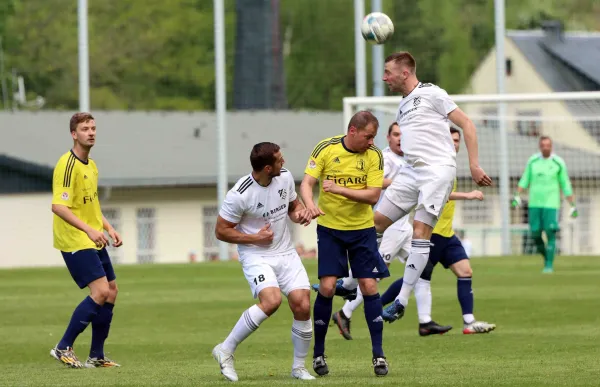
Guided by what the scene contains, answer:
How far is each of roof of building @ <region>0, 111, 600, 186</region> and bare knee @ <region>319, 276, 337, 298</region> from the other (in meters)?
34.6

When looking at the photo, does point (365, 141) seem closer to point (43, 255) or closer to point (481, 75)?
point (43, 255)

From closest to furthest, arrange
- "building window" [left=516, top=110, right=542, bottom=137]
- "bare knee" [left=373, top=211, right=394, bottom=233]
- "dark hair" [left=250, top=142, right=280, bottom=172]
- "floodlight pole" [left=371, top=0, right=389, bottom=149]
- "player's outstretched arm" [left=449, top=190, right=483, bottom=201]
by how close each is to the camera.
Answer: "dark hair" [left=250, top=142, right=280, bottom=172] < "bare knee" [left=373, top=211, right=394, bottom=233] < "player's outstretched arm" [left=449, top=190, right=483, bottom=201] < "floodlight pole" [left=371, top=0, right=389, bottom=149] < "building window" [left=516, top=110, right=542, bottom=137]

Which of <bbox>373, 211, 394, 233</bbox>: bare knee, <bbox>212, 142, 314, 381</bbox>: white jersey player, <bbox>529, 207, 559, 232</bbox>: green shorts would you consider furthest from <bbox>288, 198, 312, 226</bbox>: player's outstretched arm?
<bbox>529, 207, 559, 232</bbox>: green shorts

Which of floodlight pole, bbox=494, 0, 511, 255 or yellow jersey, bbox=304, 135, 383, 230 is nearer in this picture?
yellow jersey, bbox=304, 135, 383, 230

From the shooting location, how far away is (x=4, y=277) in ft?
85.4

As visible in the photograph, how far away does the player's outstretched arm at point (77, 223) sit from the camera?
1089 cm

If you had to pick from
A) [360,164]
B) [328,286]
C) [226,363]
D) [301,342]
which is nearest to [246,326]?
[226,363]

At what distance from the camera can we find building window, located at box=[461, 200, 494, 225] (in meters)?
40.4

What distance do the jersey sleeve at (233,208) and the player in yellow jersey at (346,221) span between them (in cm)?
66

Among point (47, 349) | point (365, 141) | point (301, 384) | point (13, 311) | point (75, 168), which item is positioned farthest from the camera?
point (13, 311)

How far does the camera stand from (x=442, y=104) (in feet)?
38.1

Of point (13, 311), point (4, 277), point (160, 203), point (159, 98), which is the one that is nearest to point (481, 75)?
point (159, 98)

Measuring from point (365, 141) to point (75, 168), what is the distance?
8.61ft

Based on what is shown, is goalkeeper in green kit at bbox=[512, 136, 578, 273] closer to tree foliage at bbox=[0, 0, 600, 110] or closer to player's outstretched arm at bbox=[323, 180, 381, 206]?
player's outstretched arm at bbox=[323, 180, 381, 206]
